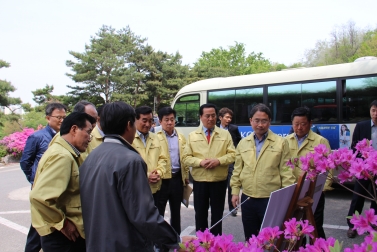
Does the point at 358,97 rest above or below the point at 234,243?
above

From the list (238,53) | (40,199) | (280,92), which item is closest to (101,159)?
(40,199)

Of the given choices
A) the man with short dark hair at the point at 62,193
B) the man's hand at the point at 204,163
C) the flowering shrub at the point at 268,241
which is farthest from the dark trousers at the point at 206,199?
the flowering shrub at the point at 268,241

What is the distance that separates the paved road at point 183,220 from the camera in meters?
4.47

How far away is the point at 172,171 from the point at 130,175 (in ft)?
7.83

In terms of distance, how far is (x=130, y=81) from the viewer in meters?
34.0

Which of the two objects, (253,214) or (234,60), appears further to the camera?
(234,60)

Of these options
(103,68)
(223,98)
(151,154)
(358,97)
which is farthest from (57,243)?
(103,68)

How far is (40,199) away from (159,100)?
112 ft

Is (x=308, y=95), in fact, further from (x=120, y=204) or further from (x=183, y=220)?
(x=120, y=204)

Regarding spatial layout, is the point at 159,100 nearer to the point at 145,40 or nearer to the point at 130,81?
the point at 130,81

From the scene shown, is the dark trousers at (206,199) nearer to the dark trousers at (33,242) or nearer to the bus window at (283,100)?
the dark trousers at (33,242)

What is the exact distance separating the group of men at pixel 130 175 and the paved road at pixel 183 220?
1081 millimetres

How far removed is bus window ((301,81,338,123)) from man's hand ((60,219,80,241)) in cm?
649

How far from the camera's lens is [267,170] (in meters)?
3.00
